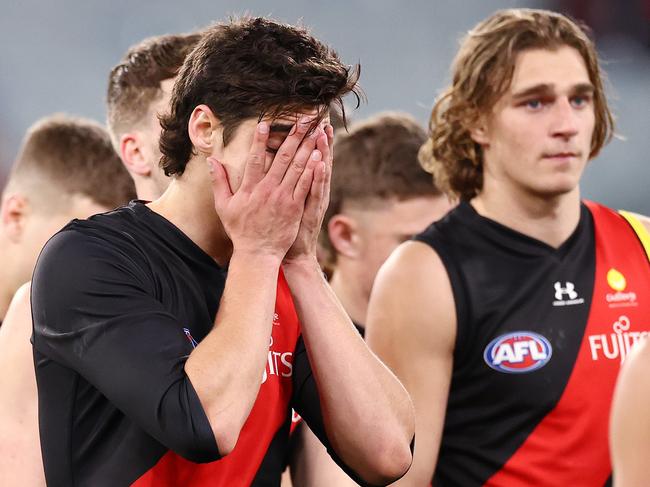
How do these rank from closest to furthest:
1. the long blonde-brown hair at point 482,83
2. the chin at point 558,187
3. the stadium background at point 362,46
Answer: the chin at point 558,187
the long blonde-brown hair at point 482,83
the stadium background at point 362,46

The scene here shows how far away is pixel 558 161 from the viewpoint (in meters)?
3.89

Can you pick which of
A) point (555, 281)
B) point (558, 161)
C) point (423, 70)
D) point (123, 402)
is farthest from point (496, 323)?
point (423, 70)

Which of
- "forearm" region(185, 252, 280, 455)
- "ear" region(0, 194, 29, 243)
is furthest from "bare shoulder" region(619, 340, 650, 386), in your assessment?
"ear" region(0, 194, 29, 243)

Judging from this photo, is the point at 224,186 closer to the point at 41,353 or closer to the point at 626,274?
the point at 41,353

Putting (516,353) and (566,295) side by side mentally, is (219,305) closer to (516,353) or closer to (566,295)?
(516,353)

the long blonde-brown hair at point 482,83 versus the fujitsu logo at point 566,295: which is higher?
the long blonde-brown hair at point 482,83

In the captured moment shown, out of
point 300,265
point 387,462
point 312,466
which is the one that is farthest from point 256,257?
point 312,466

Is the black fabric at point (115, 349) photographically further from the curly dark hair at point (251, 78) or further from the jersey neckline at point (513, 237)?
the jersey neckline at point (513, 237)

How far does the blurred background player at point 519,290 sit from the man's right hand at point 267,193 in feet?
4.38

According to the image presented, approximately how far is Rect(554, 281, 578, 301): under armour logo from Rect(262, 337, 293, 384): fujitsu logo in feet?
4.80

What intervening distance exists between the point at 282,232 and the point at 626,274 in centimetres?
187

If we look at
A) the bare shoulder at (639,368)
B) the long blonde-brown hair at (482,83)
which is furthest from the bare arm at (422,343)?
the bare shoulder at (639,368)

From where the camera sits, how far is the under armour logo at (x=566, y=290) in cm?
391

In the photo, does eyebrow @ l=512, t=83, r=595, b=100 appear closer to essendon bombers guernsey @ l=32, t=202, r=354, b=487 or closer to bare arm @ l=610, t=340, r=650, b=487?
essendon bombers guernsey @ l=32, t=202, r=354, b=487
